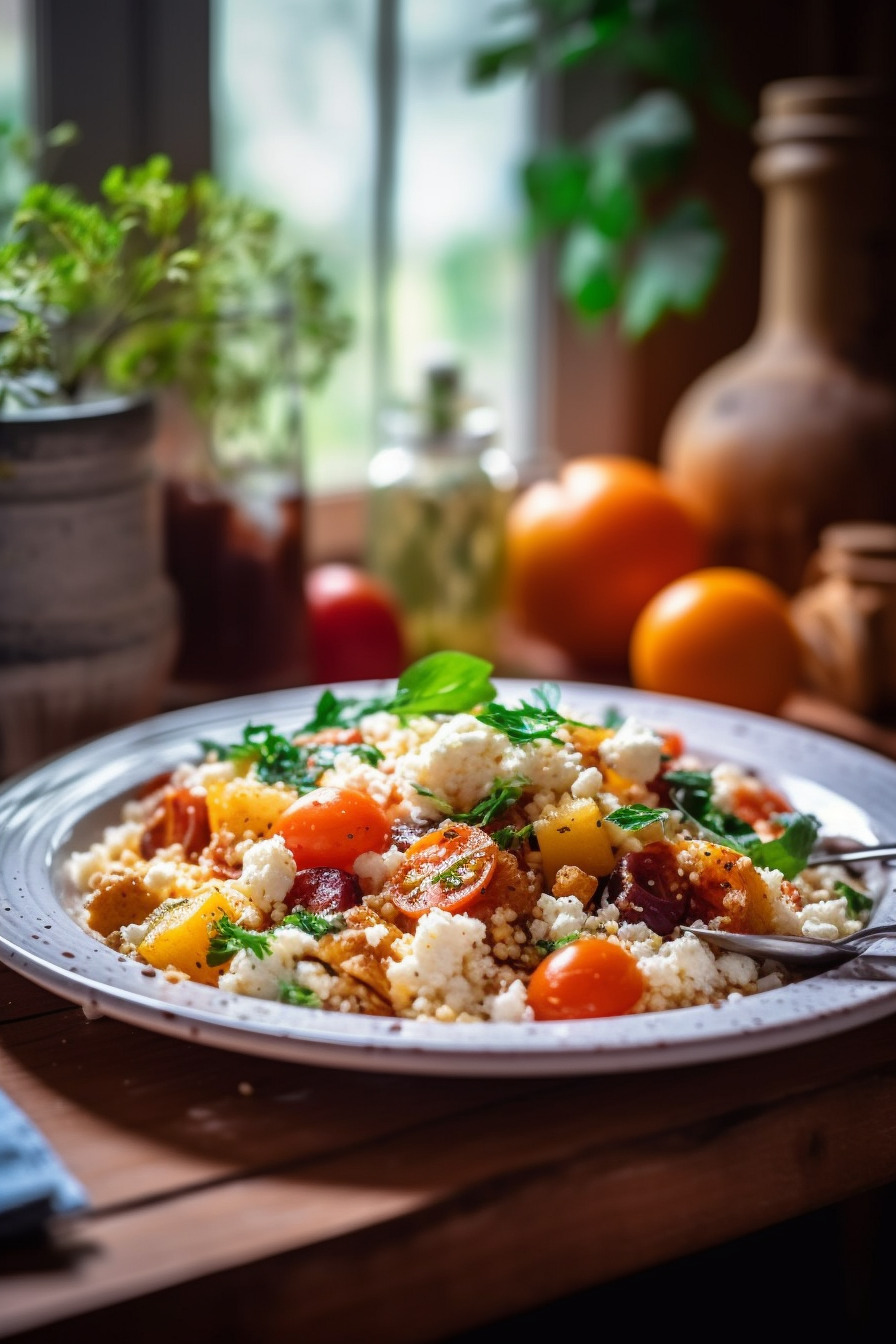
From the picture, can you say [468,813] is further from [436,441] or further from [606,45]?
[606,45]

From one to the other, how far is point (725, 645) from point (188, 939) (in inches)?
37.4

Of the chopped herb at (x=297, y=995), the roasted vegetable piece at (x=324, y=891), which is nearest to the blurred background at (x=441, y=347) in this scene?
the roasted vegetable piece at (x=324, y=891)

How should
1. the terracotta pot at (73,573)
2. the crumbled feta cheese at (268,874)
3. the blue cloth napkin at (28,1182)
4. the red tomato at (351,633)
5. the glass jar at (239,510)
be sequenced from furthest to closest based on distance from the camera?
the red tomato at (351,633) < the glass jar at (239,510) < the terracotta pot at (73,573) < the crumbled feta cheese at (268,874) < the blue cloth napkin at (28,1182)

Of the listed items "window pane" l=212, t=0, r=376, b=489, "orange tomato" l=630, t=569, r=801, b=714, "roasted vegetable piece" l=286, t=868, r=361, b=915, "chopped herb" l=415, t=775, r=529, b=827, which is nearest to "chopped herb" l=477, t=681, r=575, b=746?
"chopped herb" l=415, t=775, r=529, b=827

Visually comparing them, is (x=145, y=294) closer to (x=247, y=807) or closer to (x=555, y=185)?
(x=247, y=807)

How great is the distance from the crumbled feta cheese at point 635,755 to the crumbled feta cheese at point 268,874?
0.27 metres

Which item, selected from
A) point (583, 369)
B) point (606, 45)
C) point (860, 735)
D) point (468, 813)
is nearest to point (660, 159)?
point (606, 45)

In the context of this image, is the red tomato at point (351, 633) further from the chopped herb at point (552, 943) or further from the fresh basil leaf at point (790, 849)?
the chopped herb at point (552, 943)

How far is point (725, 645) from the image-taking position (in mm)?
1757

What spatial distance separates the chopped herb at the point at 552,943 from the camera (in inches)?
38.7

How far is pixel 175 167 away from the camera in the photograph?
1970 mm

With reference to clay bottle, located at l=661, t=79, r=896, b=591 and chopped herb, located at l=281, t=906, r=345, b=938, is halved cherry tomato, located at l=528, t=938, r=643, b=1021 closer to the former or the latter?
chopped herb, located at l=281, t=906, r=345, b=938

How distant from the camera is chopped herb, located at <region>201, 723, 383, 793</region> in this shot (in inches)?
46.7

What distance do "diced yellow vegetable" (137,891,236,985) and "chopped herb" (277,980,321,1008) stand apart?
0.06m
